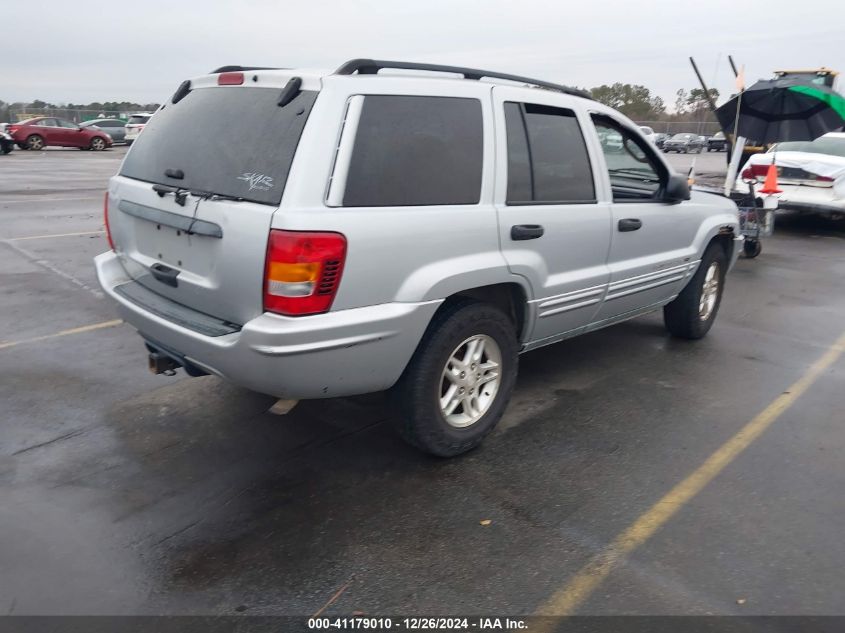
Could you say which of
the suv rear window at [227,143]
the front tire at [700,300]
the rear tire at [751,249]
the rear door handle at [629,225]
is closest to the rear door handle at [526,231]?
the rear door handle at [629,225]

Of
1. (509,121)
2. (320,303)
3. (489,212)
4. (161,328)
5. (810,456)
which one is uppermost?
(509,121)

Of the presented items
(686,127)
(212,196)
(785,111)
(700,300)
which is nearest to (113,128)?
(785,111)

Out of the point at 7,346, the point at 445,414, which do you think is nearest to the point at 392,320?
the point at 445,414

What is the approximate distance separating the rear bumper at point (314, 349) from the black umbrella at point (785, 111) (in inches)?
300

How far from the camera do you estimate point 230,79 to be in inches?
137

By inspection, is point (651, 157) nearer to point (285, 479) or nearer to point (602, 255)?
point (602, 255)

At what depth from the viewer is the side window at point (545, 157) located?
3713 millimetres

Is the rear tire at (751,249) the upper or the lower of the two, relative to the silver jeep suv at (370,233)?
lower

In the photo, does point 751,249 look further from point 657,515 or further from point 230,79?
point 230,79

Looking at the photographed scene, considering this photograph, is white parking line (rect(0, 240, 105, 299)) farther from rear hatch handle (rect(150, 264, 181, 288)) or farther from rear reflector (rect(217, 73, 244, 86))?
rear reflector (rect(217, 73, 244, 86))

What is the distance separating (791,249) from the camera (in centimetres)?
1038

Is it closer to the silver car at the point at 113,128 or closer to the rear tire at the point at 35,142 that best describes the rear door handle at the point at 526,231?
the rear tire at the point at 35,142

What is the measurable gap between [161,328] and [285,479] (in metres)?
0.97

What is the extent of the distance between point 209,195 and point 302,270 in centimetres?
70
